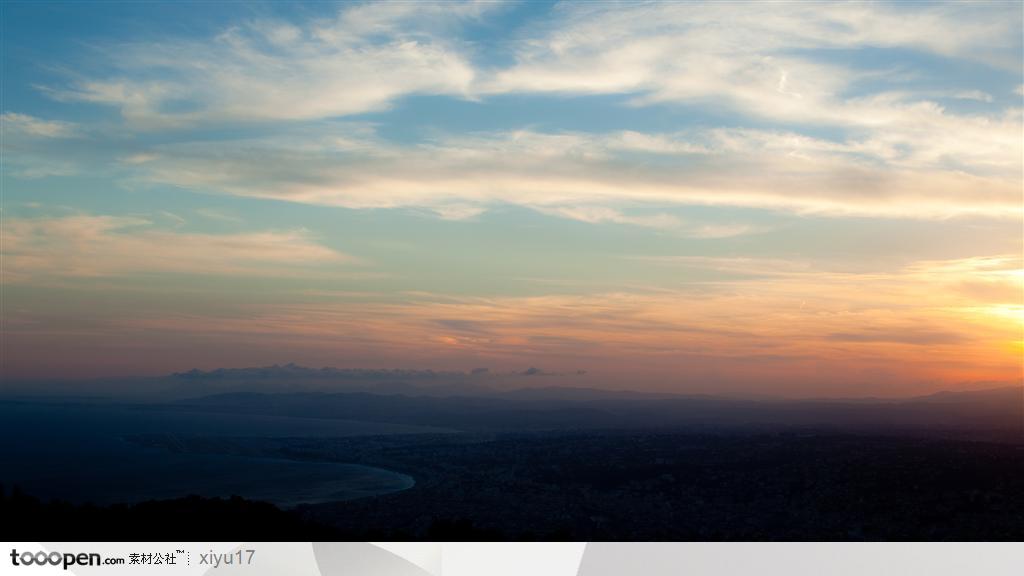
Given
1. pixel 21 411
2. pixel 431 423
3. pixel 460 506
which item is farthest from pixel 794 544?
pixel 21 411

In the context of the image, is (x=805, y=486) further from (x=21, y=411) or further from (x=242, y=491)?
(x=21, y=411)

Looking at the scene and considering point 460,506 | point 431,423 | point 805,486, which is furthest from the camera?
point 431,423

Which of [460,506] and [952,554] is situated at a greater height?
[952,554]

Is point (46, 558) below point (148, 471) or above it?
above

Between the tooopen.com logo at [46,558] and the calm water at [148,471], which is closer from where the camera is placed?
the tooopen.com logo at [46,558]

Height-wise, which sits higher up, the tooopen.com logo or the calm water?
the tooopen.com logo

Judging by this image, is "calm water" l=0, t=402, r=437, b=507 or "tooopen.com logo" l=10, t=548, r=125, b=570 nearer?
"tooopen.com logo" l=10, t=548, r=125, b=570

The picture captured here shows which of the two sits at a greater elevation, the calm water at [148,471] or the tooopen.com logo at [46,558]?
the tooopen.com logo at [46,558]

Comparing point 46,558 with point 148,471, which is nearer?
point 46,558
